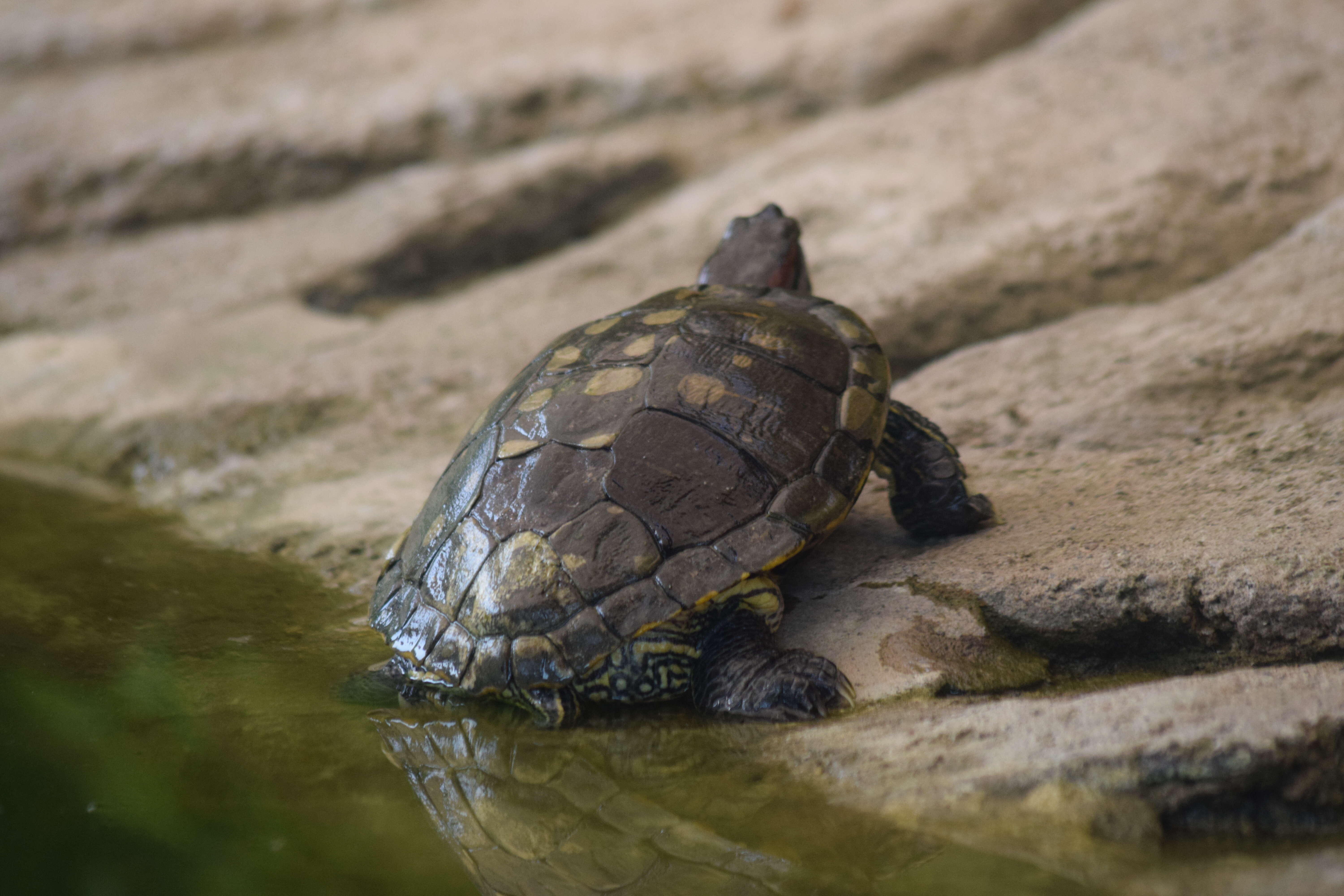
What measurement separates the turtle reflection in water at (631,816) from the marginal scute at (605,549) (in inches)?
14.8

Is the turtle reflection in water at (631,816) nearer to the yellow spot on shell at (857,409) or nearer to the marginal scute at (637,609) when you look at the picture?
the marginal scute at (637,609)

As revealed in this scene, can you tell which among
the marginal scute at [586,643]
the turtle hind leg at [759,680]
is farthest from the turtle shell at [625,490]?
the turtle hind leg at [759,680]

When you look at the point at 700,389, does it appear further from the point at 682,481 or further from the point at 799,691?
the point at 799,691

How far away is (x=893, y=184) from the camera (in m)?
5.65

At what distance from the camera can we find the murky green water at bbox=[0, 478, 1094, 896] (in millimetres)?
1802

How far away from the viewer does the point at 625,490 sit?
2.50 metres

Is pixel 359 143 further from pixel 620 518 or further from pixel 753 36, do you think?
pixel 620 518

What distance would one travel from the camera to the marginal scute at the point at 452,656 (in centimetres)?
245

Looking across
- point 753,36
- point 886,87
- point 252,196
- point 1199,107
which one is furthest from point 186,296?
point 1199,107

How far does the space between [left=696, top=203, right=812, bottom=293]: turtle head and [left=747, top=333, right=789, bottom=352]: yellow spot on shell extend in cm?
75

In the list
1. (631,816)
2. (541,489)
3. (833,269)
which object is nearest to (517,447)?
(541,489)

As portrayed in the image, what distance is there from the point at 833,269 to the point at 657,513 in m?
3.07

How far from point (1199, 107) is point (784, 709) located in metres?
4.70

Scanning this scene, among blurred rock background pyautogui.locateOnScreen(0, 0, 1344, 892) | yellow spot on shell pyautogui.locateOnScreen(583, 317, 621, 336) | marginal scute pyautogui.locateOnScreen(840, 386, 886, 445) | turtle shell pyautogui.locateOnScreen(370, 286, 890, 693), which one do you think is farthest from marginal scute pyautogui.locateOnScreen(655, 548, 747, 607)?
yellow spot on shell pyautogui.locateOnScreen(583, 317, 621, 336)
